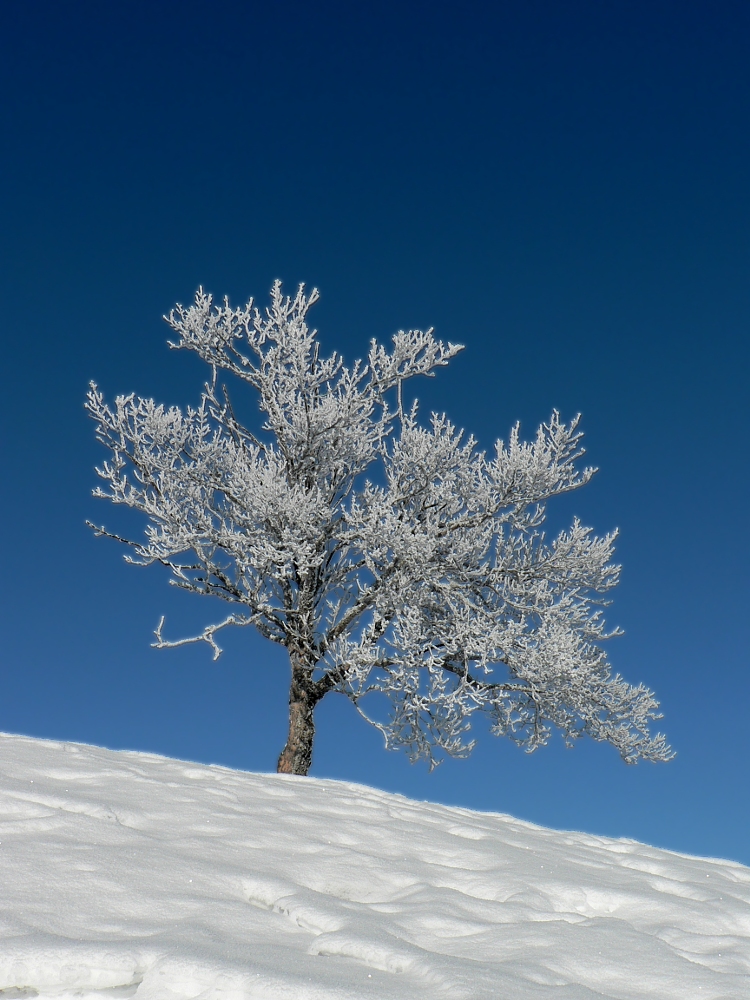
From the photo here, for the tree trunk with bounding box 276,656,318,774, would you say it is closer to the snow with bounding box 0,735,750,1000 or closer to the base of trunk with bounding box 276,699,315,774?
the base of trunk with bounding box 276,699,315,774

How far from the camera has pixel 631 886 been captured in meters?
4.88

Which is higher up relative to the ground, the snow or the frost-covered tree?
the frost-covered tree

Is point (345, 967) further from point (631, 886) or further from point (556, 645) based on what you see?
point (556, 645)

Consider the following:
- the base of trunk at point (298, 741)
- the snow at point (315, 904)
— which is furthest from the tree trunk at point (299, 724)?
the snow at point (315, 904)

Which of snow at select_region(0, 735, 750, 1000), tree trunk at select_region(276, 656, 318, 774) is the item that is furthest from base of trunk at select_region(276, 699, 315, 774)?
snow at select_region(0, 735, 750, 1000)

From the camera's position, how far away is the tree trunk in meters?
11.5

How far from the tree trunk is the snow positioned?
17.8 feet

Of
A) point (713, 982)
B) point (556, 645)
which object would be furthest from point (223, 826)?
point (556, 645)

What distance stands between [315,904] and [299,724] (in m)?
8.16

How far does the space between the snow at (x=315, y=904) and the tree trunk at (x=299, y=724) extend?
5.44 meters

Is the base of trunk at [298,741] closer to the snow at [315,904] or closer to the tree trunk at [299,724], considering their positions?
the tree trunk at [299,724]

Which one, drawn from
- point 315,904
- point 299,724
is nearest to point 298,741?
point 299,724

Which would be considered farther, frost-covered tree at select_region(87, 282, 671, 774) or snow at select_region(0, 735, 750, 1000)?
frost-covered tree at select_region(87, 282, 671, 774)

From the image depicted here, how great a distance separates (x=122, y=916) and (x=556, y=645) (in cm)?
901
